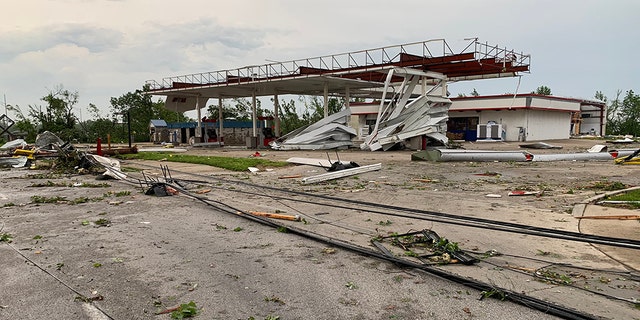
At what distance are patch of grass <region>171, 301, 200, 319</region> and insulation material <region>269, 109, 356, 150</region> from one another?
27.8 m

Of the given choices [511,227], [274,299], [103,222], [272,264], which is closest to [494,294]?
[274,299]

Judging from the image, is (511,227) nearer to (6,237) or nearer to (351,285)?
(351,285)

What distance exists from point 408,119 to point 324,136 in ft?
21.5

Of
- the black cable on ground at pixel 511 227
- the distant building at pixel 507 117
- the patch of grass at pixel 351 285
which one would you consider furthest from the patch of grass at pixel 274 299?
the distant building at pixel 507 117

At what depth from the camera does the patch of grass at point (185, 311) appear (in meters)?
4.15

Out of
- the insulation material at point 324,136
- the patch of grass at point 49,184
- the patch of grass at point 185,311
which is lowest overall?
the patch of grass at point 49,184

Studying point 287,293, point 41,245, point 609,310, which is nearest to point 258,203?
point 41,245

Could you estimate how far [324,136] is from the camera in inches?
1278

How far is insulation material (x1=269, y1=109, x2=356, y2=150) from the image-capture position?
32312 millimetres

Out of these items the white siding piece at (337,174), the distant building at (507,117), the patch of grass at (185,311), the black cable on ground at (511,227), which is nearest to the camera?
the patch of grass at (185,311)

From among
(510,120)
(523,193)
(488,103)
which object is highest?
(488,103)

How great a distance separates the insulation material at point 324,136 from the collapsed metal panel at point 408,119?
3.48m

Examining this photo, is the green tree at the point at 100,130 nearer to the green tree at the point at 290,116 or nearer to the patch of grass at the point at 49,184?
the green tree at the point at 290,116

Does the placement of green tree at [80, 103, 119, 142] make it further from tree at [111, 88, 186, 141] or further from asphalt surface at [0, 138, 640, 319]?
asphalt surface at [0, 138, 640, 319]
